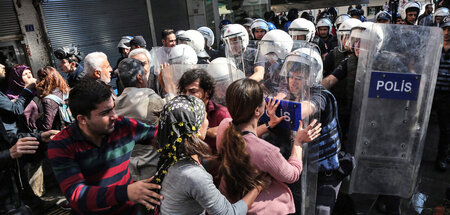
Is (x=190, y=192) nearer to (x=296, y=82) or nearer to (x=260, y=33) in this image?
(x=296, y=82)

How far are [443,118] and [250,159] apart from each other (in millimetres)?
3731

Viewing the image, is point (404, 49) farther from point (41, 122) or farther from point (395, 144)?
point (41, 122)

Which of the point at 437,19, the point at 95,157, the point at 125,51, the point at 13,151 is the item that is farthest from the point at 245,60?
the point at 437,19

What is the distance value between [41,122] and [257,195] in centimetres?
268

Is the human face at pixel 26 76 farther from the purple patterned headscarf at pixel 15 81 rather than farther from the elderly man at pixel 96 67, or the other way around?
the elderly man at pixel 96 67

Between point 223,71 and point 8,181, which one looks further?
point 223,71

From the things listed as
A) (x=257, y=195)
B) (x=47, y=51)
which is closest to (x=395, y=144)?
(x=257, y=195)

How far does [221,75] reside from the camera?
267 centimetres

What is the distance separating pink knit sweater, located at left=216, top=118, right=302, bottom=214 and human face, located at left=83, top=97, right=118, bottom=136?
2.24 feet

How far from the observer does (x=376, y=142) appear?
2.47 meters

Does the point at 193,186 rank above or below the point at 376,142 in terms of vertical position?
above

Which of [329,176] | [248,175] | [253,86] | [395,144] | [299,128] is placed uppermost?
[253,86]

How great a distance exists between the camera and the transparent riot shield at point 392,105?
7.25 ft

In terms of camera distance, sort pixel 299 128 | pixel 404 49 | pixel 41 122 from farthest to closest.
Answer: pixel 41 122 < pixel 404 49 < pixel 299 128
